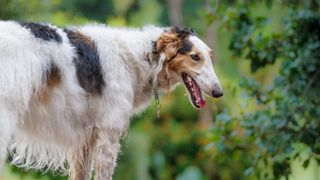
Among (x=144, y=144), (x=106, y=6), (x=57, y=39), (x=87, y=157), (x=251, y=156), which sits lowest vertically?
(x=87, y=157)

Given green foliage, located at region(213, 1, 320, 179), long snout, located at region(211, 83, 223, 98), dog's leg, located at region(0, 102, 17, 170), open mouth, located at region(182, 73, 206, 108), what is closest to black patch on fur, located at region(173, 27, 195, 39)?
open mouth, located at region(182, 73, 206, 108)

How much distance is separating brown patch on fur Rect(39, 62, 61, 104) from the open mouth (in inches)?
35.1

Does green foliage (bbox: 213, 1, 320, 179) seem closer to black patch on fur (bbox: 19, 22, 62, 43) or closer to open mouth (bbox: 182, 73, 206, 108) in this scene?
open mouth (bbox: 182, 73, 206, 108)

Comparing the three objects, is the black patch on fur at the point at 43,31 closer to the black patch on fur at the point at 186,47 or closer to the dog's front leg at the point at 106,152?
the dog's front leg at the point at 106,152

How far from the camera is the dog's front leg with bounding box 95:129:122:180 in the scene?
5.73m

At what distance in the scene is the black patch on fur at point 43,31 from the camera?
17.6 feet

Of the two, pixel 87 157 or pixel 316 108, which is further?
pixel 316 108

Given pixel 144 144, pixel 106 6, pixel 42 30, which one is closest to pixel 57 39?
pixel 42 30

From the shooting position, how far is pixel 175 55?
19.0 ft

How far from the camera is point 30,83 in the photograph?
521cm

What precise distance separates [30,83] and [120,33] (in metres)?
0.92

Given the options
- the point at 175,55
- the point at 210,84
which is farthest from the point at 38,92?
the point at 210,84

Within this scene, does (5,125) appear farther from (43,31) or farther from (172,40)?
(172,40)

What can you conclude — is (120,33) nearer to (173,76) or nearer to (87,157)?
(173,76)
